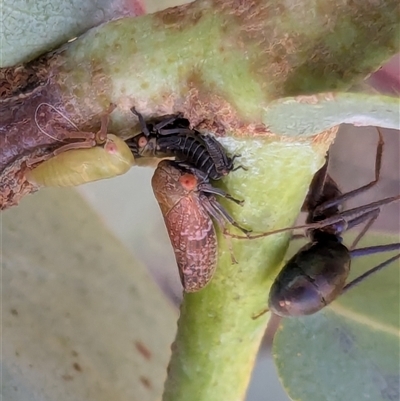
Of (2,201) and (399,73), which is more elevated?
(2,201)

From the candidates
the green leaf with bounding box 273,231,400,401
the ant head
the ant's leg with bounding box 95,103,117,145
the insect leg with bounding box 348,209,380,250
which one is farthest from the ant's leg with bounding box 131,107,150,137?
the insect leg with bounding box 348,209,380,250

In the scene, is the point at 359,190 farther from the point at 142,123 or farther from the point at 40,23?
the point at 40,23

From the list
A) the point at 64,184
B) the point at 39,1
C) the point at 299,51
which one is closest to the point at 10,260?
the point at 64,184

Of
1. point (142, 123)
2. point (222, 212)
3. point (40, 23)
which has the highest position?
point (40, 23)

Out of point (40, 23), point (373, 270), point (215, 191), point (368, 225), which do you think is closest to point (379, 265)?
point (373, 270)

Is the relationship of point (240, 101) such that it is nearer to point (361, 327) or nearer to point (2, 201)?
point (2, 201)

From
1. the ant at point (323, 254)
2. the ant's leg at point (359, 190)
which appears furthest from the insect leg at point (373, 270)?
the ant's leg at point (359, 190)

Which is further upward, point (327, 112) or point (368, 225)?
point (327, 112)
